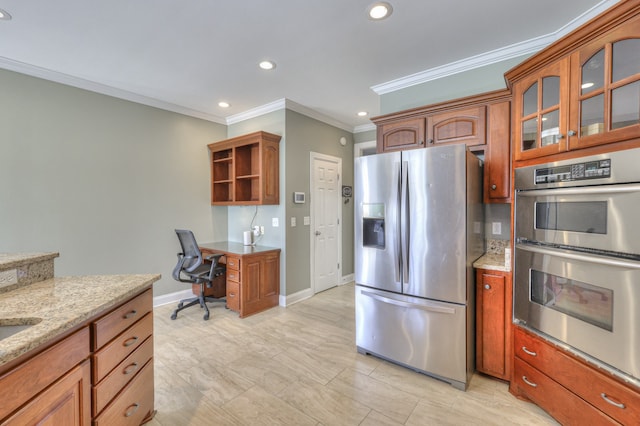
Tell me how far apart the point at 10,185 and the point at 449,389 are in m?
4.48

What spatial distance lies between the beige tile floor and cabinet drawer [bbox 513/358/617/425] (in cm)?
13

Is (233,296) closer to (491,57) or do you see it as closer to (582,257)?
(582,257)

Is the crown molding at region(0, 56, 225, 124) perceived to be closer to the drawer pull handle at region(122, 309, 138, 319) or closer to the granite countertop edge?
the granite countertop edge

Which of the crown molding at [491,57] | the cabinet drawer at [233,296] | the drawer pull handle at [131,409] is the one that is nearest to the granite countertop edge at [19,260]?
the drawer pull handle at [131,409]

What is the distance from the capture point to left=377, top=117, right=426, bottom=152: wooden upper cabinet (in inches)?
112

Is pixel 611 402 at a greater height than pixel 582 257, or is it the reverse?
pixel 582 257

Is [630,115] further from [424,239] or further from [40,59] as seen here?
[40,59]

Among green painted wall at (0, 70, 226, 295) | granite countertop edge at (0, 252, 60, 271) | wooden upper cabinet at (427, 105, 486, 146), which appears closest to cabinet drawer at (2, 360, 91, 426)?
granite countertop edge at (0, 252, 60, 271)

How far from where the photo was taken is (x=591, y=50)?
1.58 meters

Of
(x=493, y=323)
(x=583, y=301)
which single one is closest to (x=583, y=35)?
(x=583, y=301)

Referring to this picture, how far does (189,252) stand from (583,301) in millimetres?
3769

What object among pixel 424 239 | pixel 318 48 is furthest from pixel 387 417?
pixel 318 48

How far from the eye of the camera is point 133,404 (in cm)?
165

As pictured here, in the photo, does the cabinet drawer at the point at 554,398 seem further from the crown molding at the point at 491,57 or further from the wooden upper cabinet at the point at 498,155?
the crown molding at the point at 491,57
